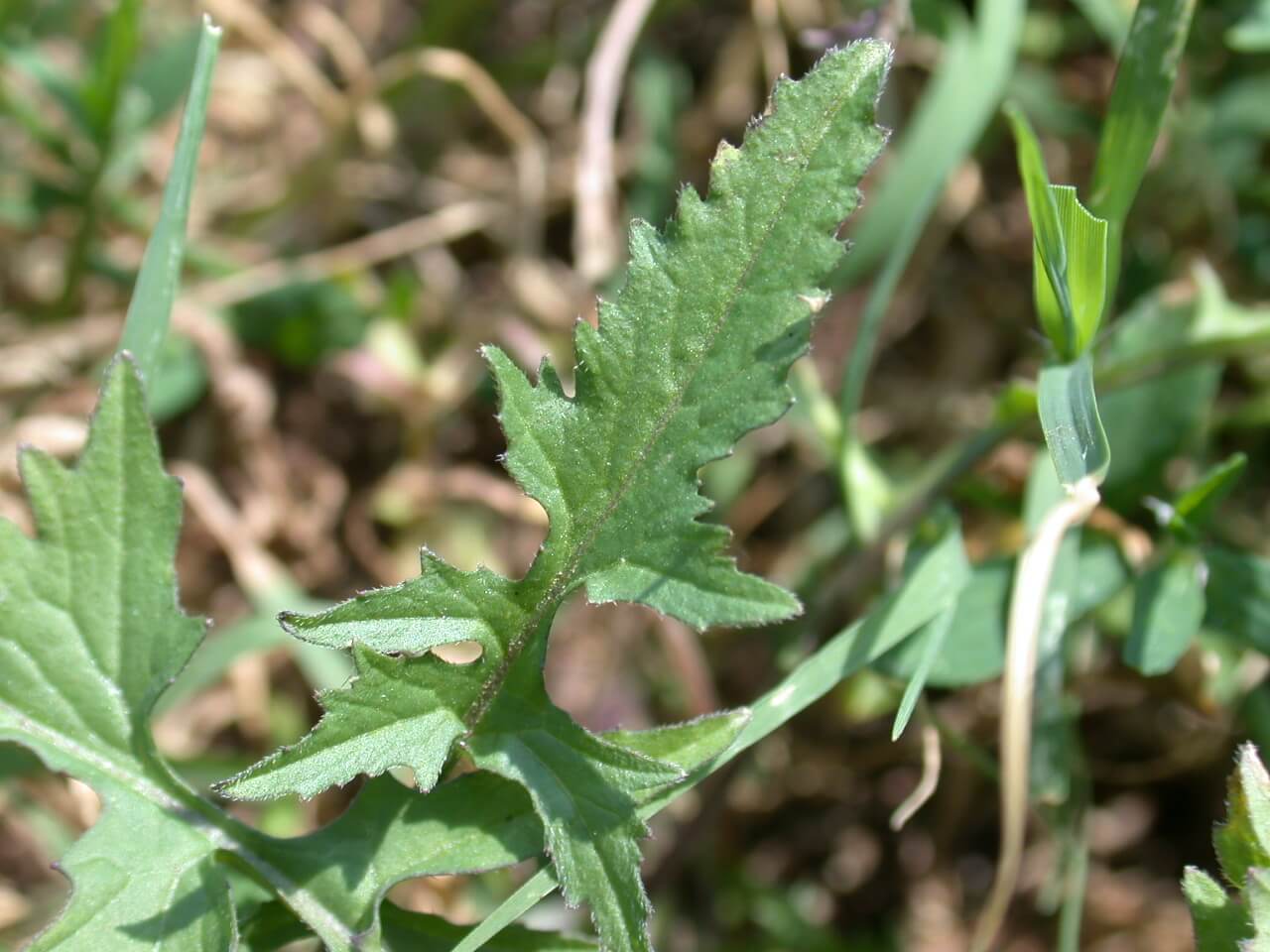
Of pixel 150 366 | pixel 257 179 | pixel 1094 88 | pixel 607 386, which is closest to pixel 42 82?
pixel 257 179

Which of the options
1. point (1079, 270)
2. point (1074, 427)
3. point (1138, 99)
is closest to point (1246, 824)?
point (1074, 427)

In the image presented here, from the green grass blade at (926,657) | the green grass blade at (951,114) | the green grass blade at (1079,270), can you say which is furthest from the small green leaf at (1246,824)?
A: the green grass blade at (951,114)

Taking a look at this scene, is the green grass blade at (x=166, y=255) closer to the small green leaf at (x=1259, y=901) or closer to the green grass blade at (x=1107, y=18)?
the small green leaf at (x=1259, y=901)

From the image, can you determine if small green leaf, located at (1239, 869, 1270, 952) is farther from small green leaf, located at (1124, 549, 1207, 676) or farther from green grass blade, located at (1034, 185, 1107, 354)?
green grass blade, located at (1034, 185, 1107, 354)

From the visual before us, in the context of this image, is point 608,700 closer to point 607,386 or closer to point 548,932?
point 548,932

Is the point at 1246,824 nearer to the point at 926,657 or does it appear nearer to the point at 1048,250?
the point at 926,657

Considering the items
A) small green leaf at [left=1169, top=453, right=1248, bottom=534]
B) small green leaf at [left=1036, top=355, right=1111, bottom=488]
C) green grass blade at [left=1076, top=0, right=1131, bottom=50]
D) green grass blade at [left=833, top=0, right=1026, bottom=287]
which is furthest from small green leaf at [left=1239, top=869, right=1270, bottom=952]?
green grass blade at [left=1076, top=0, right=1131, bottom=50]
